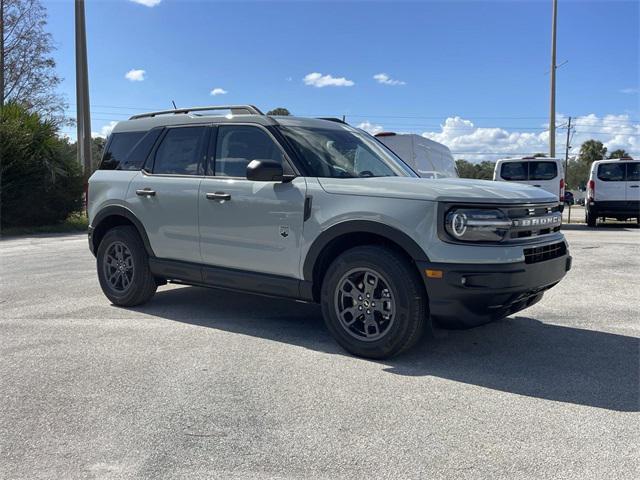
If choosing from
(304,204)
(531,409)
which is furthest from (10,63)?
(531,409)

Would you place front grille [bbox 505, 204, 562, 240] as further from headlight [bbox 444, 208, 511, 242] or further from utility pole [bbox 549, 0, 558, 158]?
utility pole [bbox 549, 0, 558, 158]

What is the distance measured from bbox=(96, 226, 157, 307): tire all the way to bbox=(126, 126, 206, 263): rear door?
0.28 meters

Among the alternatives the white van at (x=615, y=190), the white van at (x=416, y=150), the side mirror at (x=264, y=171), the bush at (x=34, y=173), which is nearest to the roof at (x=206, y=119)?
the side mirror at (x=264, y=171)

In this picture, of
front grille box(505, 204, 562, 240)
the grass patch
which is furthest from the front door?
the grass patch

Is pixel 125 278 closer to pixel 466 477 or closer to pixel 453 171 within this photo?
pixel 466 477

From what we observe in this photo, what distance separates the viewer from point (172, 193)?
557 centimetres

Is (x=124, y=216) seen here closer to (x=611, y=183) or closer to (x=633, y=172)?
(x=611, y=183)

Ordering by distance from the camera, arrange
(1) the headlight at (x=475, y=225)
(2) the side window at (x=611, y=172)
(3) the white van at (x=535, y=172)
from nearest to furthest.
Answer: (1) the headlight at (x=475, y=225), (3) the white van at (x=535, y=172), (2) the side window at (x=611, y=172)

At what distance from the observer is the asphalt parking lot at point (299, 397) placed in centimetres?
291

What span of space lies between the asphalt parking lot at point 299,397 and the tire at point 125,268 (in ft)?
0.65

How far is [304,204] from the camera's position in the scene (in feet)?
15.4

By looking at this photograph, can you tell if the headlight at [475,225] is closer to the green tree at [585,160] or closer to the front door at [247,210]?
the front door at [247,210]

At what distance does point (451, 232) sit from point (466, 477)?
1.77m

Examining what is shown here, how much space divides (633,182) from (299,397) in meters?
17.3
